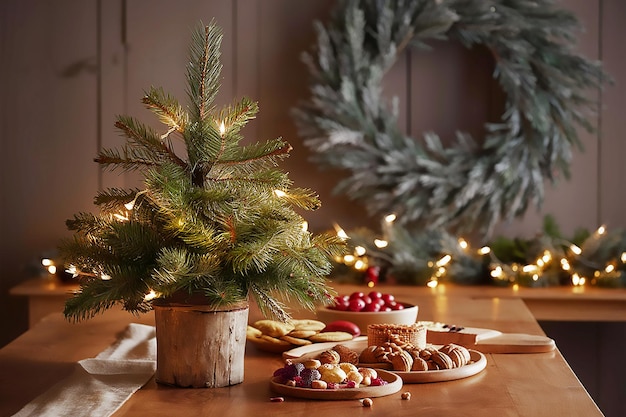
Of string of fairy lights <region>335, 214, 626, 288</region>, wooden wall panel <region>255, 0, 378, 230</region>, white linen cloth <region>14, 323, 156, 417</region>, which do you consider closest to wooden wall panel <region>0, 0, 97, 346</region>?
wooden wall panel <region>255, 0, 378, 230</region>

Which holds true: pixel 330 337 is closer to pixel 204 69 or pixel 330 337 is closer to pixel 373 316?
pixel 373 316

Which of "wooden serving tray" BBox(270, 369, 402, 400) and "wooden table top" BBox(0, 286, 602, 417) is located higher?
"wooden serving tray" BBox(270, 369, 402, 400)

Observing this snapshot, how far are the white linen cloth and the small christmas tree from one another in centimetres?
12

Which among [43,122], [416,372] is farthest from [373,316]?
[43,122]

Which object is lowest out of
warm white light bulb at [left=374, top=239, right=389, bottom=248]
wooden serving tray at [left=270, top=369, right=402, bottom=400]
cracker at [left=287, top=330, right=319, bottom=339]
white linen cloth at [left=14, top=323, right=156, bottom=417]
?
white linen cloth at [left=14, top=323, right=156, bottom=417]

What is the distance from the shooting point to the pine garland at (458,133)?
325 centimetres

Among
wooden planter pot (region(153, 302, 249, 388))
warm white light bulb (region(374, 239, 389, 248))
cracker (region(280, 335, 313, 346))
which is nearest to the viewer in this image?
wooden planter pot (region(153, 302, 249, 388))

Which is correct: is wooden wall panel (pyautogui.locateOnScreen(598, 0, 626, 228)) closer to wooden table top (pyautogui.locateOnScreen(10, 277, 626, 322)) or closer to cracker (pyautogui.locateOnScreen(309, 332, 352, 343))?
wooden table top (pyautogui.locateOnScreen(10, 277, 626, 322))

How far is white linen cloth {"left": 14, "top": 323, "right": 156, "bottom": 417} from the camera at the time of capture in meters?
1.27

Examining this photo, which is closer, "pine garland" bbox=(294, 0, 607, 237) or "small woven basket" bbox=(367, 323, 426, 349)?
"small woven basket" bbox=(367, 323, 426, 349)

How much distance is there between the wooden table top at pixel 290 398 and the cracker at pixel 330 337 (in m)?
0.08

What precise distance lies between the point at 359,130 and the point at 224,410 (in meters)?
2.14

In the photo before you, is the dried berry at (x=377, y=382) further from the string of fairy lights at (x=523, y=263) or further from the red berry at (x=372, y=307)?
the string of fairy lights at (x=523, y=263)

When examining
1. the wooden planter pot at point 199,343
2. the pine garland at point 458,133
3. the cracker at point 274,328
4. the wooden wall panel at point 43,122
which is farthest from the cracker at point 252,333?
the wooden wall panel at point 43,122
